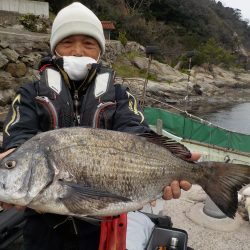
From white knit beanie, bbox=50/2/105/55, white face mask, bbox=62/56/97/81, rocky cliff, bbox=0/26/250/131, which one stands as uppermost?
white knit beanie, bbox=50/2/105/55

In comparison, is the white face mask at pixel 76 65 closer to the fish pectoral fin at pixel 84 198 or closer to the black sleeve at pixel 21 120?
the black sleeve at pixel 21 120

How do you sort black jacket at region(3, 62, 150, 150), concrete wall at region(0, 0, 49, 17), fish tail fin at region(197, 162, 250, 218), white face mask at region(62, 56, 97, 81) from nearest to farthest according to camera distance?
fish tail fin at region(197, 162, 250, 218) → black jacket at region(3, 62, 150, 150) → white face mask at region(62, 56, 97, 81) → concrete wall at region(0, 0, 49, 17)

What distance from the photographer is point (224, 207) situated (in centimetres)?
258

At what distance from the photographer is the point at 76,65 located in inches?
113

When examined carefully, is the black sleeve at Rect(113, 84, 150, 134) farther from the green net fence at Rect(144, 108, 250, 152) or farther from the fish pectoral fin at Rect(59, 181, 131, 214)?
the green net fence at Rect(144, 108, 250, 152)

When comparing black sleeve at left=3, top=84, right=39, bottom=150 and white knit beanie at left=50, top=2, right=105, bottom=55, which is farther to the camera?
white knit beanie at left=50, top=2, right=105, bottom=55

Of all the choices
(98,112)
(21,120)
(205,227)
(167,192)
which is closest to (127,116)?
(98,112)

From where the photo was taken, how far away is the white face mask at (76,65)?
9.39 feet

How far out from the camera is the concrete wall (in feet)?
99.8

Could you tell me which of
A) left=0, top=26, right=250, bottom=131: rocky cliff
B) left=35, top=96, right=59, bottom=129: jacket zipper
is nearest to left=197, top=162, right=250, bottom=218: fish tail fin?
left=35, top=96, right=59, bottom=129: jacket zipper

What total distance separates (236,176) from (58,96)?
4.66 ft

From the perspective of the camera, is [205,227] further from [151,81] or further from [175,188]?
[151,81]

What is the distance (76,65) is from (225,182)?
4.61 ft

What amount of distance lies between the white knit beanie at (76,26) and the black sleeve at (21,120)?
21.9 inches
